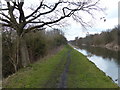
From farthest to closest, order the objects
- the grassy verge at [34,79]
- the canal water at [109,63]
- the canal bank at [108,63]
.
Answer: the canal bank at [108,63] < the canal water at [109,63] < the grassy verge at [34,79]

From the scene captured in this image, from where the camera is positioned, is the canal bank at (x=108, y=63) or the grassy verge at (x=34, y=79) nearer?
the grassy verge at (x=34, y=79)

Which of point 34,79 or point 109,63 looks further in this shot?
point 109,63

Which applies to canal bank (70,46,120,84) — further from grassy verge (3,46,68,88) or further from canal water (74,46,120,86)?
grassy verge (3,46,68,88)

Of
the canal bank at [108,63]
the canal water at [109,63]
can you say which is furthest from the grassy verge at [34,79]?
the canal bank at [108,63]

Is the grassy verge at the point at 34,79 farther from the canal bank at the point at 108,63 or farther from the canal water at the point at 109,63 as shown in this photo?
the canal bank at the point at 108,63

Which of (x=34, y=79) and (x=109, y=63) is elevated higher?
(x=34, y=79)

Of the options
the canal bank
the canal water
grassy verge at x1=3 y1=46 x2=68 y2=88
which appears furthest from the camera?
the canal bank

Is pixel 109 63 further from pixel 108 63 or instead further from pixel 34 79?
pixel 34 79

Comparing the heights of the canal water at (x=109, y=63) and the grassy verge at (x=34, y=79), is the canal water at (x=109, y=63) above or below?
below

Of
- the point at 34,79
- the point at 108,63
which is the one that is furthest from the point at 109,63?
the point at 34,79

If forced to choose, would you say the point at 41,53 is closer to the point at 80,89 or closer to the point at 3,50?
the point at 3,50

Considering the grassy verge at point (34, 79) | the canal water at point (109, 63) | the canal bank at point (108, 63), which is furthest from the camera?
the canal bank at point (108, 63)

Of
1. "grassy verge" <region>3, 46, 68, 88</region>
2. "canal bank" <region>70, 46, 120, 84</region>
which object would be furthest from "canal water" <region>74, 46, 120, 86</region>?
"grassy verge" <region>3, 46, 68, 88</region>

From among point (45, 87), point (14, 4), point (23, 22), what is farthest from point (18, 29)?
point (45, 87)
